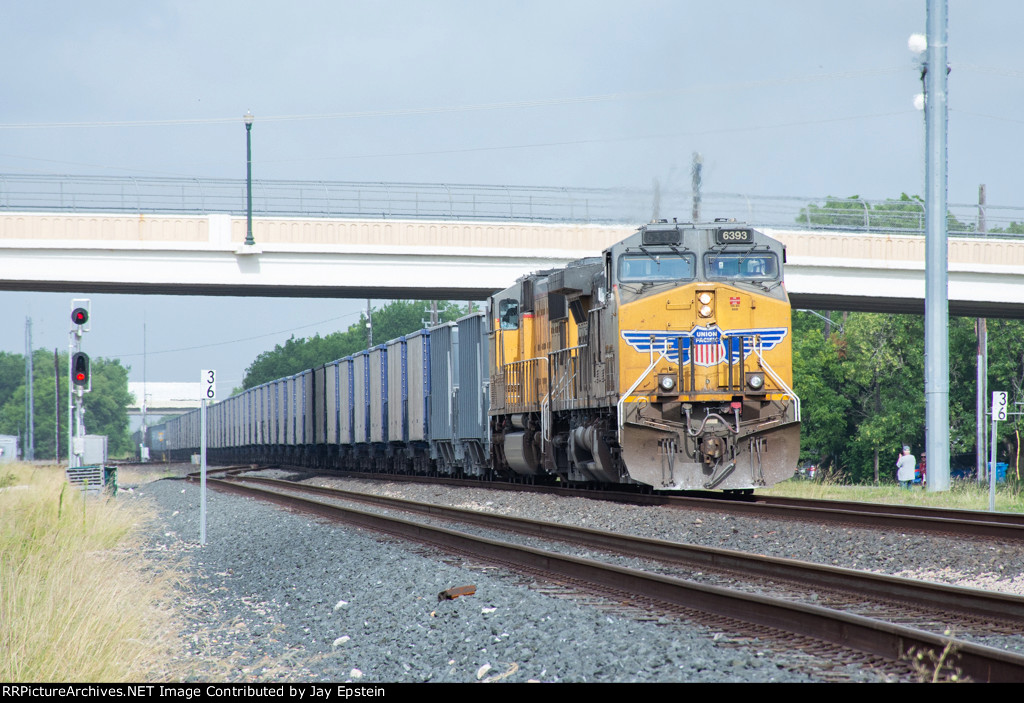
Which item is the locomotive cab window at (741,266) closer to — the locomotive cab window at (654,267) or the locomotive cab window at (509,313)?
the locomotive cab window at (654,267)

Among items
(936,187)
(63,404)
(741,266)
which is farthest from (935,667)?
(63,404)

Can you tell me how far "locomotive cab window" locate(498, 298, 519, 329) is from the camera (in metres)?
21.4

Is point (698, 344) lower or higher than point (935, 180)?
lower

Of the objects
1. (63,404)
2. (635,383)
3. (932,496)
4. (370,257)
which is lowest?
(63,404)

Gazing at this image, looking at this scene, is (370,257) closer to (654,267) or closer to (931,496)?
(654,267)

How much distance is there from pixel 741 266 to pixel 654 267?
4.42 feet

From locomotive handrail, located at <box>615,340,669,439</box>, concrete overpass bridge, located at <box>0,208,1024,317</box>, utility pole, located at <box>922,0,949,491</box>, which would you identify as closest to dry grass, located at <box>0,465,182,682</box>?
Result: locomotive handrail, located at <box>615,340,669,439</box>

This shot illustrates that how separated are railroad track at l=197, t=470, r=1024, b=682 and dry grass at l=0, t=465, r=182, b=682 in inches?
131

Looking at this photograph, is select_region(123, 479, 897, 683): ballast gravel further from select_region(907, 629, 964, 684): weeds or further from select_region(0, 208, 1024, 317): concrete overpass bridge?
select_region(0, 208, 1024, 317): concrete overpass bridge

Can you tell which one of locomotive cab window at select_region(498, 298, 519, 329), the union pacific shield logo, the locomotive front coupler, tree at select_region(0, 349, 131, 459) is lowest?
tree at select_region(0, 349, 131, 459)

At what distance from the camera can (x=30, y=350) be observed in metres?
106

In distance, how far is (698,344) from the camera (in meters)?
15.9

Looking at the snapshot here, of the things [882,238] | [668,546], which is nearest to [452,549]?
[668,546]

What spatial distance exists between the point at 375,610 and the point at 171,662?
198cm
